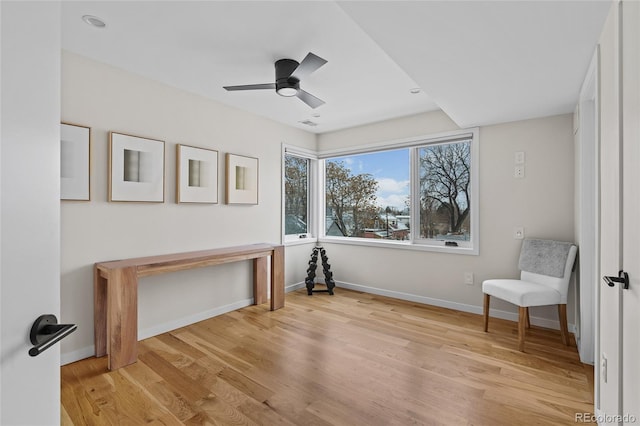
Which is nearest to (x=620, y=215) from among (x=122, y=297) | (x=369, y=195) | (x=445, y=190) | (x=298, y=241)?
(x=445, y=190)

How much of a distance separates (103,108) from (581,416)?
404 cm

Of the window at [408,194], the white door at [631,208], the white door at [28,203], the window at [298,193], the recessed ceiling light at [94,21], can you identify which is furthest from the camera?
the window at [298,193]

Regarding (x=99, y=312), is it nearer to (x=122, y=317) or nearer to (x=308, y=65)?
(x=122, y=317)

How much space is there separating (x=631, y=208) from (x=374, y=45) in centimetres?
181

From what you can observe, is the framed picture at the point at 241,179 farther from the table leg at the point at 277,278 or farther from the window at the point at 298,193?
the table leg at the point at 277,278

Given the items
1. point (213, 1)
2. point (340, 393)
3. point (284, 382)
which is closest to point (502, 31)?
point (213, 1)

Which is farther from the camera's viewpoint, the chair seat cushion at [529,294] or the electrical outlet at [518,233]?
the electrical outlet at [518,233]

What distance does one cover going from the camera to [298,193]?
4.85 m

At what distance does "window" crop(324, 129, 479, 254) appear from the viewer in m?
3.71

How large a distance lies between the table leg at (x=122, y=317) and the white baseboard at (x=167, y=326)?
1.28ft

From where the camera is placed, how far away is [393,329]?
3.10 metres

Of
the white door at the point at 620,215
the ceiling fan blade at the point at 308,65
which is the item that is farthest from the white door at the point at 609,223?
the ceiling fan blade at the point at 308,65

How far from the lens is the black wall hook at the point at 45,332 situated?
66 centimetres

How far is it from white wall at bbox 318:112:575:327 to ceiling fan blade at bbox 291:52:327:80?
2100 mm
